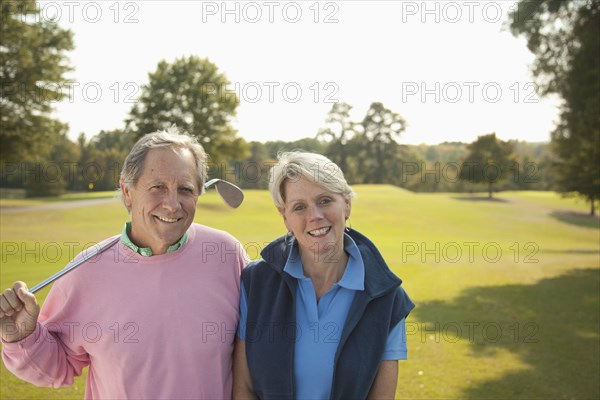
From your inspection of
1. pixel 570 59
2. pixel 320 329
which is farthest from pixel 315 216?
pixel 570 59

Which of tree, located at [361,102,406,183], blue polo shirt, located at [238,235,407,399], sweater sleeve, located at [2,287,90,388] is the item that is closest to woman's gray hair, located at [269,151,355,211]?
blue polo shirt, located at [238,235,407,399]

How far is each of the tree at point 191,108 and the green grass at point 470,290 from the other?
954cm

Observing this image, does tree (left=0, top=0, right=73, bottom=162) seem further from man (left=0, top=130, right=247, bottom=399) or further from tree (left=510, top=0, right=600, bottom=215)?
man (left=0, top=130, right=247, bottom=399)

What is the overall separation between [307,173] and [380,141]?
66295mm

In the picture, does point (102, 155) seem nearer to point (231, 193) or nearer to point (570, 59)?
point (570, 59)

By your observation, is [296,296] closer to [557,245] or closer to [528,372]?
[528,372]

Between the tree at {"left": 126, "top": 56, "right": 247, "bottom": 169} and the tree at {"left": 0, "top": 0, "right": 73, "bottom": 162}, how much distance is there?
36.8 ft

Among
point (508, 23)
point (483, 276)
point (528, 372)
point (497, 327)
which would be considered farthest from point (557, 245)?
point (528, 372)

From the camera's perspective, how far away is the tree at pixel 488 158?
43875 mm

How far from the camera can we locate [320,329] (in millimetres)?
2682

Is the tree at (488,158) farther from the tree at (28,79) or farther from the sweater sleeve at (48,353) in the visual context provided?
the sweater sleeve at (48,353)

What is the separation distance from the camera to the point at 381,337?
2.64 metres

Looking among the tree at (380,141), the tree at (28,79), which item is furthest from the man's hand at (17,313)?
the tree at (380,141)

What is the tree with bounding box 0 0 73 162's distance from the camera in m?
26.1
